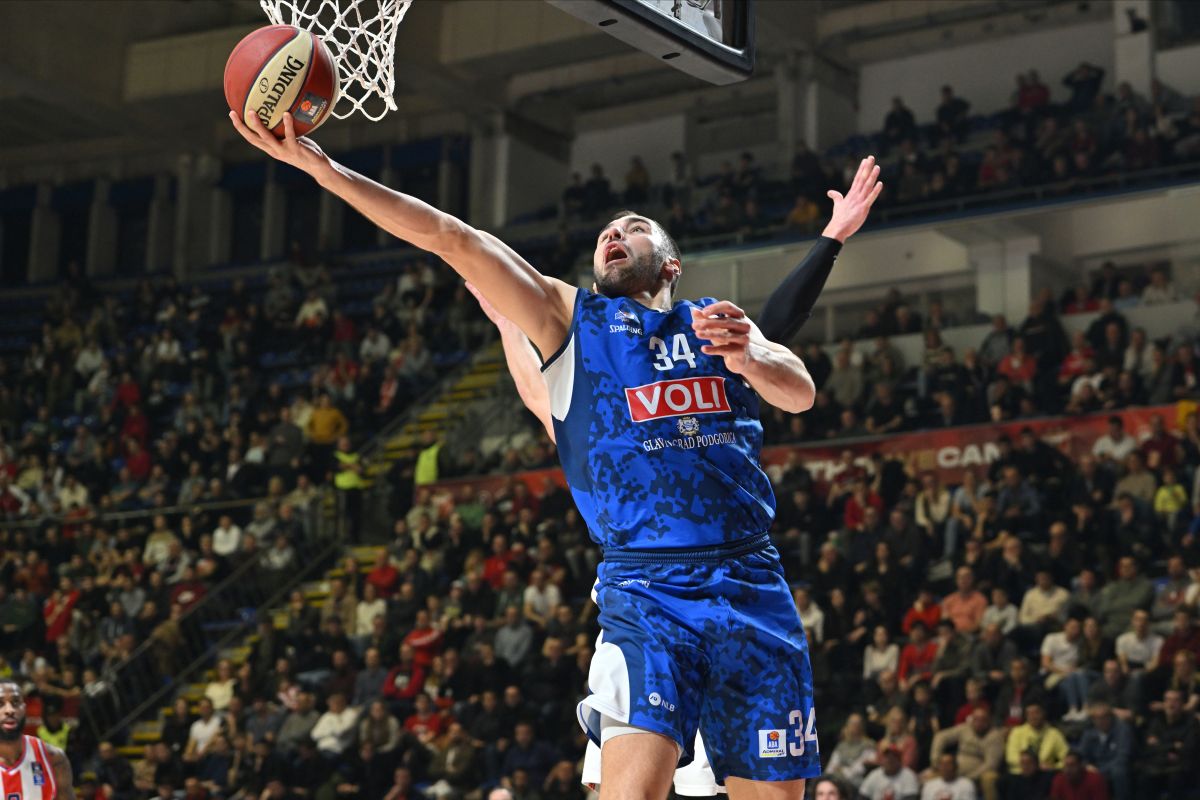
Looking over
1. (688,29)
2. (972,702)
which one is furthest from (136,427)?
(688,29)

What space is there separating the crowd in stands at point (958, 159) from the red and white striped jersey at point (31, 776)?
1392 cm

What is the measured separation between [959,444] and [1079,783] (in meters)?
5.26

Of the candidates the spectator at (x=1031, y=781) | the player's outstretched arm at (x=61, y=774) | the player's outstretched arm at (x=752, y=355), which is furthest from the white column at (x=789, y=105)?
the player's outstretched arm at (x=752, y=355)

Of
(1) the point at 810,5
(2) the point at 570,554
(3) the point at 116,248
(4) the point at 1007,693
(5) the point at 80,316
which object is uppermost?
(1) the point at 810,5

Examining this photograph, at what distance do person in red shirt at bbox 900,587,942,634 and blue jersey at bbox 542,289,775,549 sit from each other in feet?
29.1

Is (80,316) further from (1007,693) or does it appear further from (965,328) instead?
(1007,693)

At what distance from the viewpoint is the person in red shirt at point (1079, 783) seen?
36.5 ft

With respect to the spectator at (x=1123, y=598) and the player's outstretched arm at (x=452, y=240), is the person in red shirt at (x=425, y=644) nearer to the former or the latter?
the spectator at (x=1123, y=598)

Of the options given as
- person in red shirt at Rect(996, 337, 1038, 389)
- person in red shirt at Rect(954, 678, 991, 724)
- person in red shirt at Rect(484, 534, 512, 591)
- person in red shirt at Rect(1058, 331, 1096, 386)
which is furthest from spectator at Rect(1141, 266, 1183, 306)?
person in red shirt at Rect(484, 534, 512, 591)

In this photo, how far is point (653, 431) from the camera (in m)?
4.64

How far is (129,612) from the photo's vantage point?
18.5 meters

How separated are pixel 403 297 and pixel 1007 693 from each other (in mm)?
13762

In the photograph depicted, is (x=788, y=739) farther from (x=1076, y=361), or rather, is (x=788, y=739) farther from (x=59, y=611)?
(x=59, y=611)

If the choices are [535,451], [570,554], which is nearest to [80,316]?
[535,451]
